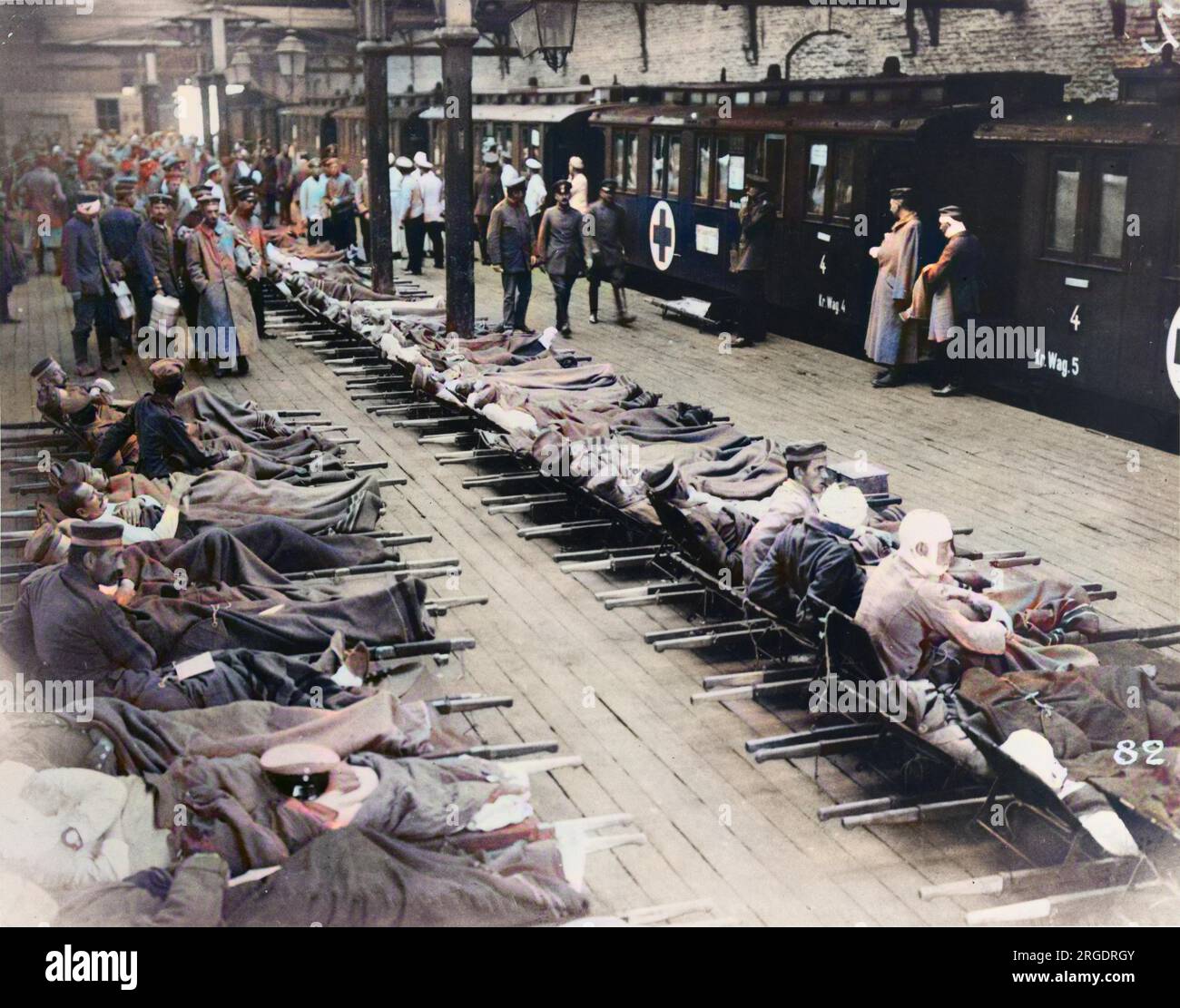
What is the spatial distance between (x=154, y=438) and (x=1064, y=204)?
8089 mm

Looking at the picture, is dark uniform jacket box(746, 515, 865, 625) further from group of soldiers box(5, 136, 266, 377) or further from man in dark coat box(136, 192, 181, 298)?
man in dark coat box(136, 192, 181, 298)

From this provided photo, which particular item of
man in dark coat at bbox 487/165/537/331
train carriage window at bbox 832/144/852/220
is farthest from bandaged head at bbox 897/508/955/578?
man in dark coat at bbox 487/165/537/331

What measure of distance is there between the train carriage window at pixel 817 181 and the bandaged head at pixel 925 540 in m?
10.3

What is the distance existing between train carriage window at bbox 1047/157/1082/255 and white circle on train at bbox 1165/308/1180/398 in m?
1.45

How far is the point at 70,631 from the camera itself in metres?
5.84

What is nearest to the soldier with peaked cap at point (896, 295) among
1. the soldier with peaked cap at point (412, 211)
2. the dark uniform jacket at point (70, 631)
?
the soldier with peaked cap at point (412, 211)

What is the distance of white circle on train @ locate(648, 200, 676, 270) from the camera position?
19297 mm

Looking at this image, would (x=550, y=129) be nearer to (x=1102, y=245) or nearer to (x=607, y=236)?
(x=607, y=236)

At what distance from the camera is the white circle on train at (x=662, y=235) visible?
19.3 meters

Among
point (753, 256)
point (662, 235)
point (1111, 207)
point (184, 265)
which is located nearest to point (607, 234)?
point (753, 256)
